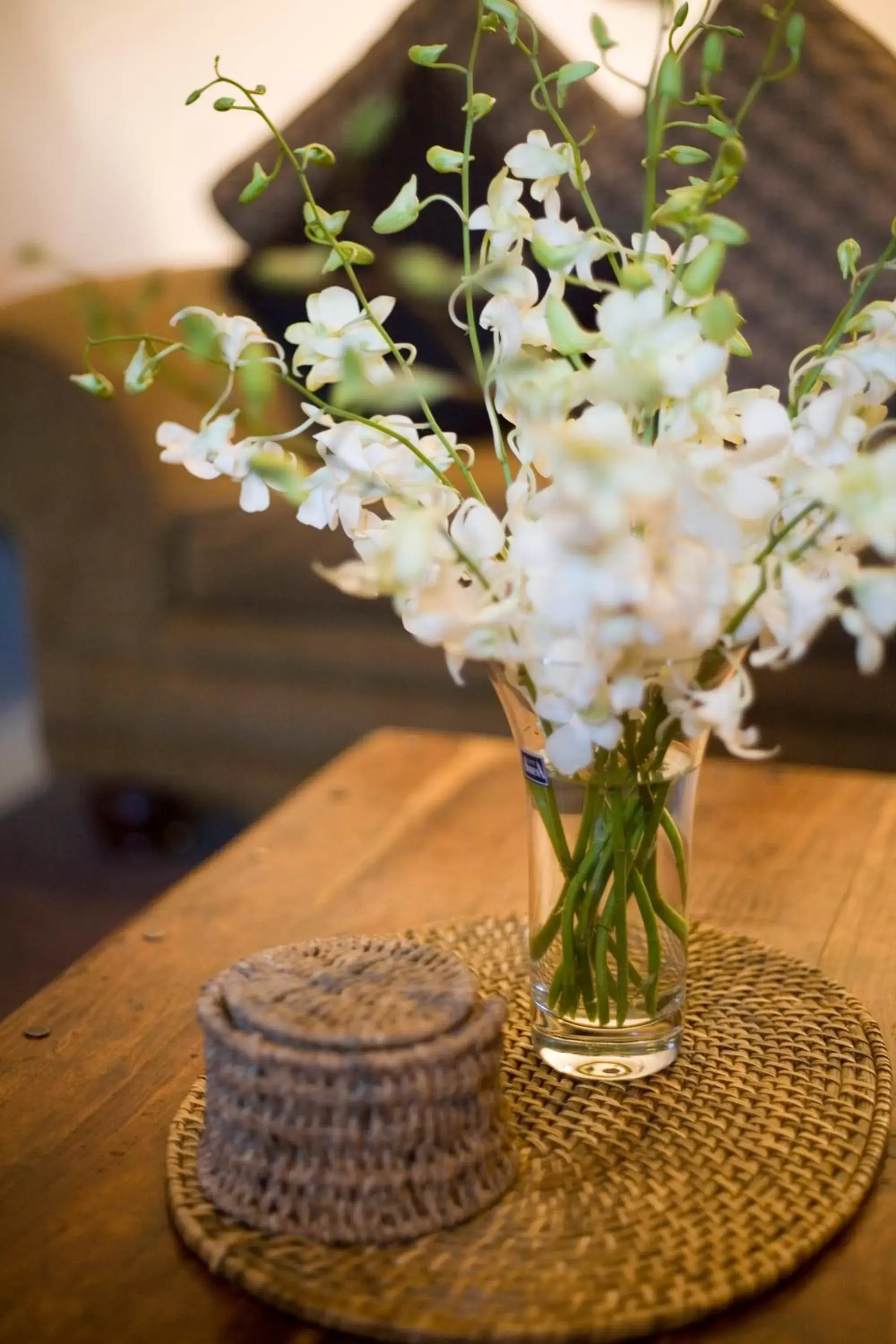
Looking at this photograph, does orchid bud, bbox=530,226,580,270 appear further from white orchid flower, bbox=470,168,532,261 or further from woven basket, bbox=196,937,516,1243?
woven basket, bbox=196,937,516,1243

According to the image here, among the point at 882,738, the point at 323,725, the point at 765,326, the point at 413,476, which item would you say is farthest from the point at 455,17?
the point at 413,476

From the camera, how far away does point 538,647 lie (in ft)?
1.76

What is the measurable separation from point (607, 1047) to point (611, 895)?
0.27ft

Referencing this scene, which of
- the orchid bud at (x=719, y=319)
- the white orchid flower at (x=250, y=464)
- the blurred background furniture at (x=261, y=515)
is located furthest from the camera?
the blurred background furniture at (x=261, y=515)

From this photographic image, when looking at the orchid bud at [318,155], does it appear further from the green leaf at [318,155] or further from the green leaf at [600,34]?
the green leaf at [600,34]

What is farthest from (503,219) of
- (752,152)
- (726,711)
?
(752,152)

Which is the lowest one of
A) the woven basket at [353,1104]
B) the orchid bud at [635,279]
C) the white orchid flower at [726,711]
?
the woven basket at [353,1104]

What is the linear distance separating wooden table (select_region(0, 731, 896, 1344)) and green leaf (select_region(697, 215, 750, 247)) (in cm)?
40

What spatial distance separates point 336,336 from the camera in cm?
62

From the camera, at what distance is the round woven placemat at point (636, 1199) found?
0.51 meters

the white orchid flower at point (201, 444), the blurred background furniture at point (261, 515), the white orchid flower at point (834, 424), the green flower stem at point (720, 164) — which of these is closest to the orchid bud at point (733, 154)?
the green flower stem at point (720, 164)

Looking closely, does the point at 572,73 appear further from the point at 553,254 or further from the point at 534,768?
the point at 534,768

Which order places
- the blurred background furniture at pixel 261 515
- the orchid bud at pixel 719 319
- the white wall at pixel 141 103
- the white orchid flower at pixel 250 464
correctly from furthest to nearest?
the white wall at pixel 141 103, the blurred background furniture at pixel 261 515, the white orchid flower at pixel 250 464, the orchid bud at pixel 719 319

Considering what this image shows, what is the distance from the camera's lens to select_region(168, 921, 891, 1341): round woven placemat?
507 mm
